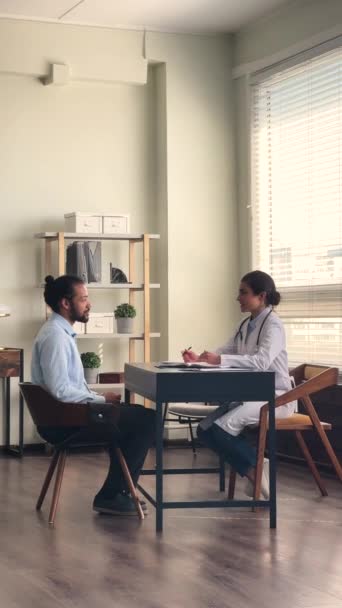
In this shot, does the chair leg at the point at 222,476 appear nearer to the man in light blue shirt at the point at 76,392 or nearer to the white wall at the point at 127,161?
the man in light blue shirt at the point at 76,392

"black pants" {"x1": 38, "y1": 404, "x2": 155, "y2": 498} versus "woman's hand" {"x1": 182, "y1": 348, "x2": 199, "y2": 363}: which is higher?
"woman's hand" {"x1": 182, "y1": 348, "x2": 199, "y2": 363}

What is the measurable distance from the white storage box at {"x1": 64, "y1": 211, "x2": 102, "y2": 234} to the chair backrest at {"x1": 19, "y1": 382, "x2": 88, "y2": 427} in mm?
2776

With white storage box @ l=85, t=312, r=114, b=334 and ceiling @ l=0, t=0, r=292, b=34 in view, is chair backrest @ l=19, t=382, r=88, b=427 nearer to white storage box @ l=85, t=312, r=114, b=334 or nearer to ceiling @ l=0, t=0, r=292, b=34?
white storage box @ l=85, t=312, r=114, b=334

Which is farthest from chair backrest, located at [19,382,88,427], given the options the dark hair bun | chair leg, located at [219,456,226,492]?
the dark hair bun

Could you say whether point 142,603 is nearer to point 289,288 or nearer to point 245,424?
point 245,424

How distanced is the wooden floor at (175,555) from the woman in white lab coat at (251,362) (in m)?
0.32

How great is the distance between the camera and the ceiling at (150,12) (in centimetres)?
740

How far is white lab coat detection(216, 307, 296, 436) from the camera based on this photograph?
5.46 metres

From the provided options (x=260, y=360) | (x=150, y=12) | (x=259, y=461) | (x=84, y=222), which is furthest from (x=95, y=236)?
(x=259, y=461)

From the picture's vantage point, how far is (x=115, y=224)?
7891mm

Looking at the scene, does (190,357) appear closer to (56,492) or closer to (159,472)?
(159,472)

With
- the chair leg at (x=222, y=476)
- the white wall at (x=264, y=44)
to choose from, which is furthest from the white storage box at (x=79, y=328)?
the chair leg at (x=222, y=476)

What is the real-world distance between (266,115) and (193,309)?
5.45ft

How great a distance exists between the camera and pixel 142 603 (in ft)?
12.1
